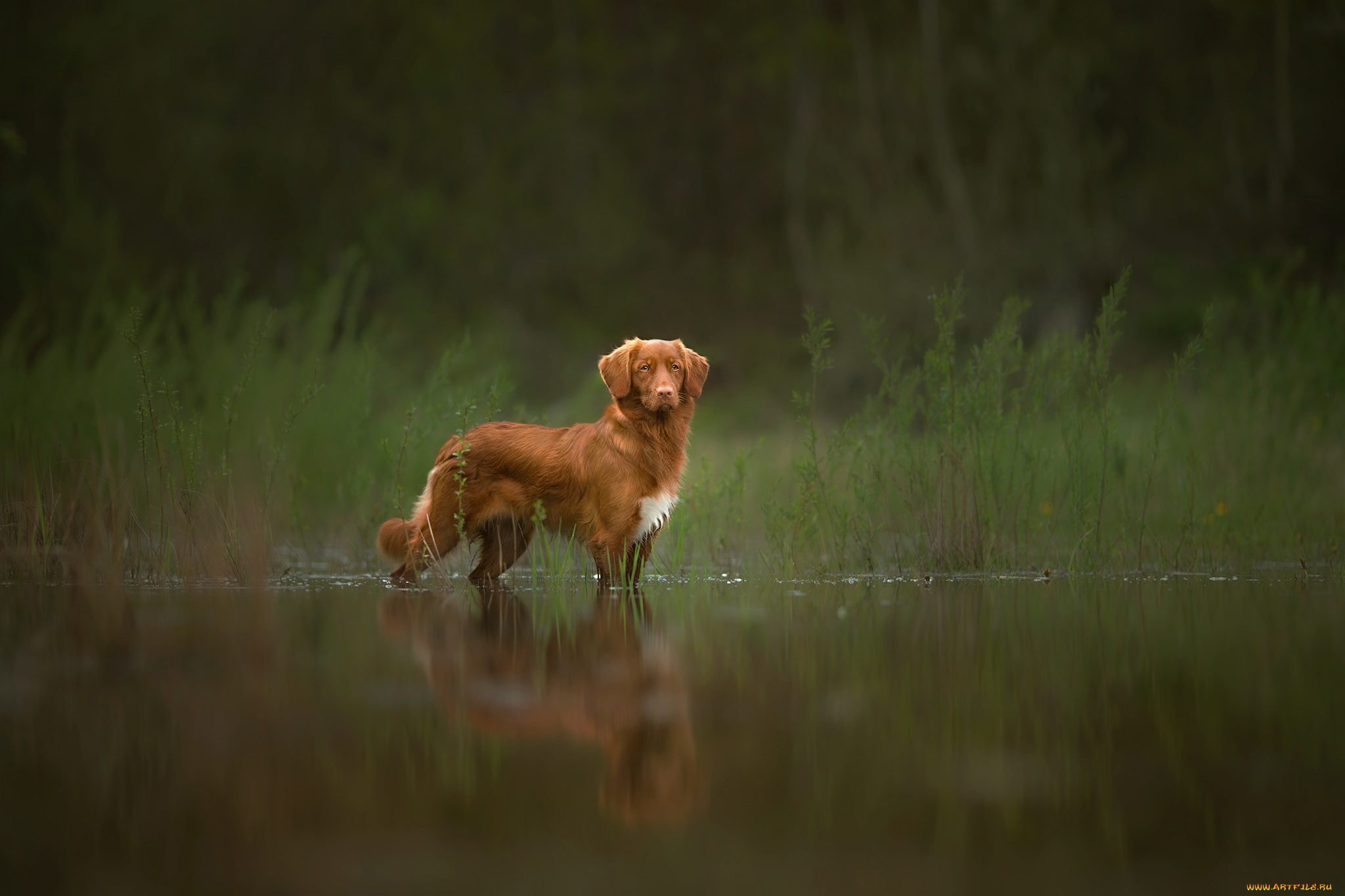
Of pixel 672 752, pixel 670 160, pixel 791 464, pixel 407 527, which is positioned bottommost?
pixel 672 752

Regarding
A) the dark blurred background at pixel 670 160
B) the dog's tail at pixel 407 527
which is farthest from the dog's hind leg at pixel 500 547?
the dark blurred background at pixel 670 160

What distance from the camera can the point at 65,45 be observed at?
1881 centimetres

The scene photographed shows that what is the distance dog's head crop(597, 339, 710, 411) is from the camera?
6324 mm

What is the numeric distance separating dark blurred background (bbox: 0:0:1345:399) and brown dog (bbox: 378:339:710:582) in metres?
10.6

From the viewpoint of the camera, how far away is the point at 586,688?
11.8 feet

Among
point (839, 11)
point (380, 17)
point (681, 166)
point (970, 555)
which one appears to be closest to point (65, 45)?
point (380, 17)

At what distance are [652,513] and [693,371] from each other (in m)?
0.83

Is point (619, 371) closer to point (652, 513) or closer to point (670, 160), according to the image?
point (652, 513)

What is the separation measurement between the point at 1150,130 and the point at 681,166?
28.6ft

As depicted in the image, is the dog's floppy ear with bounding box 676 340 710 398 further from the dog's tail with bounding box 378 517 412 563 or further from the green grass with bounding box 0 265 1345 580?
the dog's tail with bounding box 378 517 412 563

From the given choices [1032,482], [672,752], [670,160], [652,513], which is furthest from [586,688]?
[670,160]

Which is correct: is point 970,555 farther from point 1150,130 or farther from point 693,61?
point 693,61

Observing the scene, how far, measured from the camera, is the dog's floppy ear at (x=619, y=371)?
6414 mm

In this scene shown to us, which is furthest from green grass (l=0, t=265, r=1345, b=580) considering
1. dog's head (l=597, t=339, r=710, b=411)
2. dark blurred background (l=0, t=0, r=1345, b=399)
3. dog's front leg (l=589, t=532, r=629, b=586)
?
dark blurred background (l=0, t=0, r=1345, b=399)
